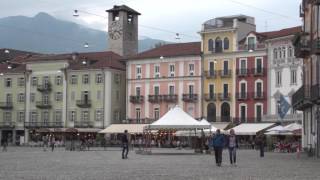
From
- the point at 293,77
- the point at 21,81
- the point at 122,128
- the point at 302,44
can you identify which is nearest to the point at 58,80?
the point at 21,81

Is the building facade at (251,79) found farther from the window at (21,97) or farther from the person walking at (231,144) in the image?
the person walking at (231,144)

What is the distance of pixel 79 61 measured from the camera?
10544 centimetres

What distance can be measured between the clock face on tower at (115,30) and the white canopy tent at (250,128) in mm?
→ 33593

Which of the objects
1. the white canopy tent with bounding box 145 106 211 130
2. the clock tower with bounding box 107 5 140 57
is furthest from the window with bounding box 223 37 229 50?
the white canopy tent with bounding box 145 106 211 130

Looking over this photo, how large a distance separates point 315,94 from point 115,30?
73.5m

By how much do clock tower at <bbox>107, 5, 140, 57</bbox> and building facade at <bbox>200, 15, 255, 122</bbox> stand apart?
22.5m

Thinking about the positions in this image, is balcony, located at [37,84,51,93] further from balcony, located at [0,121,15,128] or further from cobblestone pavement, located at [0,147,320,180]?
cobblestone pavement, located at [0,147,320,180]

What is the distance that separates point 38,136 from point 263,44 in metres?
34.9

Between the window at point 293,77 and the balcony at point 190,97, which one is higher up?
the window at point 293,77

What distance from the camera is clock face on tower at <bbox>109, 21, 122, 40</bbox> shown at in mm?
115662

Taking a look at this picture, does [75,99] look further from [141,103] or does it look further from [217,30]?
[217,30]

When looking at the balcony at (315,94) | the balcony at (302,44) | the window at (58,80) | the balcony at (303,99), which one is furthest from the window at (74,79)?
the balcony at (315,94)

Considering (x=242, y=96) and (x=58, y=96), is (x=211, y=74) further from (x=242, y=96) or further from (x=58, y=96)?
(x=58, y=96)

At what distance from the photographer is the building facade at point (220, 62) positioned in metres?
92.6
